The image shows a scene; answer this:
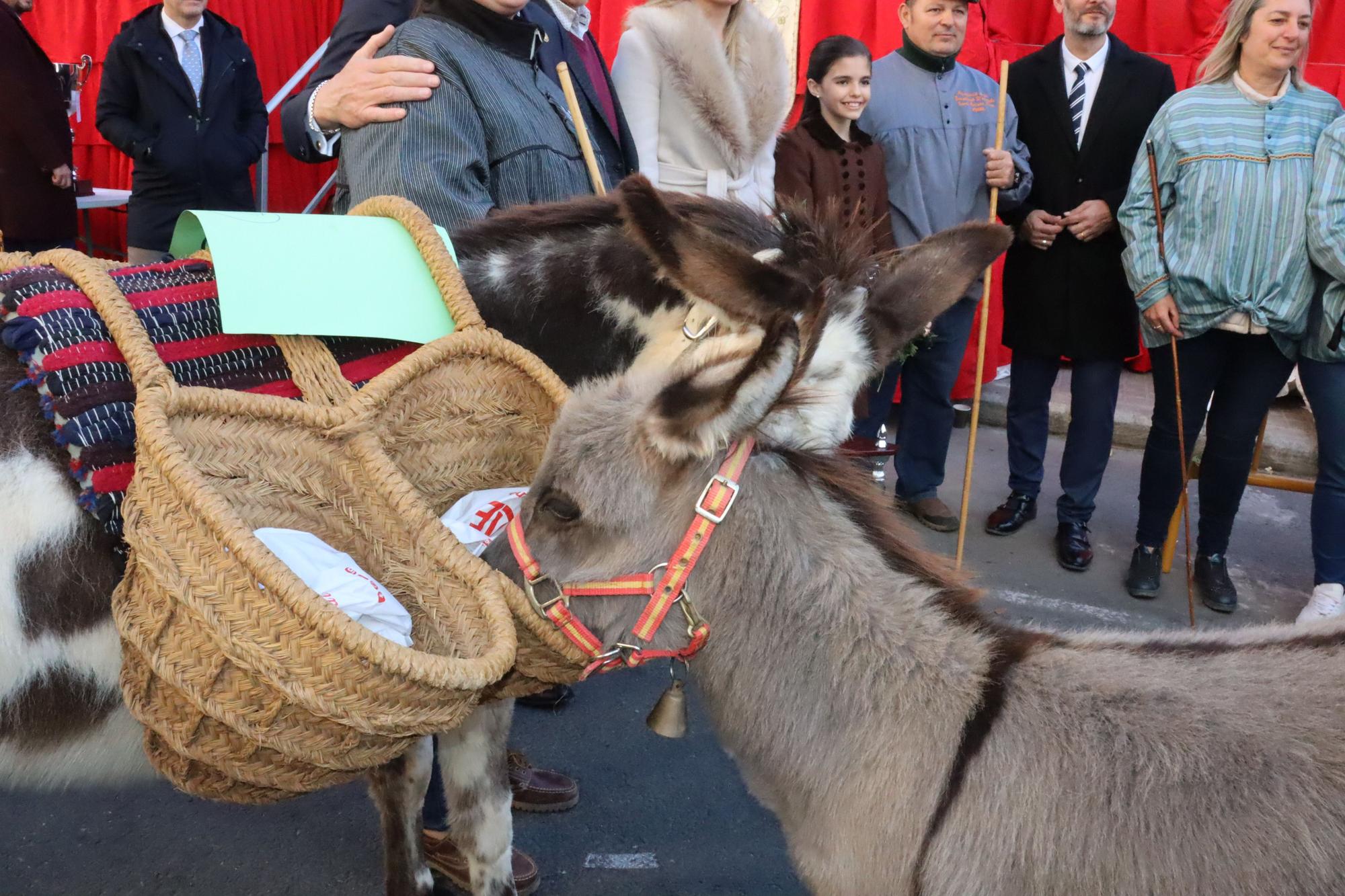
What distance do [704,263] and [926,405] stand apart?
430 centimetres

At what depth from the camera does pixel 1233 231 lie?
4.39 meters

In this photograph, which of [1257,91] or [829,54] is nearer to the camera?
[1257,91]

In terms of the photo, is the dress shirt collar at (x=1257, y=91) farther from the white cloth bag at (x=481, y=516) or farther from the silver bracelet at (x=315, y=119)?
the white cloth bag at (x=481, y=516)

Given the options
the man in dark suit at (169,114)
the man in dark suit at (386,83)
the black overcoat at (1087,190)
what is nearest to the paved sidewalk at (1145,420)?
the black overcoat at (1087,190)

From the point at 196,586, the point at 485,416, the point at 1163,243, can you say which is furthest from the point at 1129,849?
the point at 1163,243

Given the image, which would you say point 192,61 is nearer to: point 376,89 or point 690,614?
point 376,89

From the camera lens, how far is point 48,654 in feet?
5.69

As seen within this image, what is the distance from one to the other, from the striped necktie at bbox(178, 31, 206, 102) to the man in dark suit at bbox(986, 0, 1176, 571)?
516cm

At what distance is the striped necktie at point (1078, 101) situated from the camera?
517 cm

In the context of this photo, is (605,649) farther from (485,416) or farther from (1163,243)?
(1163,243)

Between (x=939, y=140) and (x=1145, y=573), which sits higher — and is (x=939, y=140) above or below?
above

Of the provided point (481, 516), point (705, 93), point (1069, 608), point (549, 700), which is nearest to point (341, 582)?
point (481, 516)

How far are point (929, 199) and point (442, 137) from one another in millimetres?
3600

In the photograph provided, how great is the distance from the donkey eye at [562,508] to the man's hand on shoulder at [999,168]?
4.02 meters
